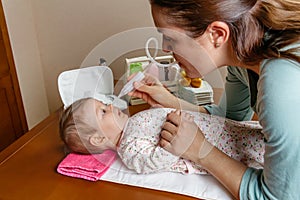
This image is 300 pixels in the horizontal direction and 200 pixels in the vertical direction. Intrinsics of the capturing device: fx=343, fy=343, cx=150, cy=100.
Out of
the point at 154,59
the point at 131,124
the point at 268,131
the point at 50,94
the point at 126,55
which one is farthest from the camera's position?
the point at 50,94


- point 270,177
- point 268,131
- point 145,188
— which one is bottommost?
point 145,188

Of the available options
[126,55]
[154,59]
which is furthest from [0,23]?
[154,59]

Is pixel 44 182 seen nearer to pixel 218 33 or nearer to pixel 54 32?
pixel 218 33

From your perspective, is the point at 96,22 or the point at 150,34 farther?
the point at 96,22

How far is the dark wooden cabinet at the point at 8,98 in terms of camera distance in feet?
5.17

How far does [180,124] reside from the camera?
2.88 ft

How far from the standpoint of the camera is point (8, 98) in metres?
1.65

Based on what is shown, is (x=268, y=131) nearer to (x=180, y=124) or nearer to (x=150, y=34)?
(x=180, y=124)

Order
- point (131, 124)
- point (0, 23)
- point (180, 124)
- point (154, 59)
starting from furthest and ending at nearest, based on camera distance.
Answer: point (0, 23) → point (154, 59) → point (131, 124) → point (180, 124)

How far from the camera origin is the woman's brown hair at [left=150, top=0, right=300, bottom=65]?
69 cm

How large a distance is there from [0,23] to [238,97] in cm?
111

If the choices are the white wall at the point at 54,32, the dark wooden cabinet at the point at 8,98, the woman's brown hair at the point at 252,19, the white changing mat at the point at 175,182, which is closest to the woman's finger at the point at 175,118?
the white changing mat at the point at 175,182

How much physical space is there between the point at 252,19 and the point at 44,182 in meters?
0.66

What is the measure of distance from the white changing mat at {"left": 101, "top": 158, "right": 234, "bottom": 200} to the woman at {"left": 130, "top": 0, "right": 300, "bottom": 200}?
0.06m
